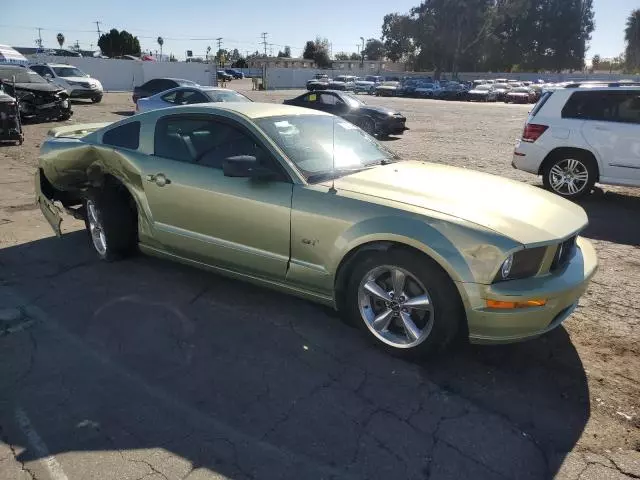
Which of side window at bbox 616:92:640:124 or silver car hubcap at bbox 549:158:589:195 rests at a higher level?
side window at bbox 616:92:640:124

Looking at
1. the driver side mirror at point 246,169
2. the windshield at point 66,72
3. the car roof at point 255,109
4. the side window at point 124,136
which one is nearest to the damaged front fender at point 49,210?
the side window at point 124,136

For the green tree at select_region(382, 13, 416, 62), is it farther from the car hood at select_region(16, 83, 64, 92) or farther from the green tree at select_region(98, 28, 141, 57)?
the car hood at select_region(16, 83, 64, 92)

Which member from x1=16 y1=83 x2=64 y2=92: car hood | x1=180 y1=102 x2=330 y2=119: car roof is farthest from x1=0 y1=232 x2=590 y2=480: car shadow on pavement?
x1=16 y1=83 x2=64 y2=92: car hood

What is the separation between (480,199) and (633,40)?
9289cm

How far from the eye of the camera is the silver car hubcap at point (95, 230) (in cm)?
492

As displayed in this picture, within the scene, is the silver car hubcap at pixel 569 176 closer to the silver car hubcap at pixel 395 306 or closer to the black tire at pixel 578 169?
the black tire at pixel 578 169

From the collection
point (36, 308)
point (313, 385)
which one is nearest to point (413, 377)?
point (313, 385)

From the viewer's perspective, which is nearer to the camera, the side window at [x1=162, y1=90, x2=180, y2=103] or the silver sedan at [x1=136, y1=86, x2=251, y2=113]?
the silver sedan at [x1=136, y1=86, x2=251, y2=113]

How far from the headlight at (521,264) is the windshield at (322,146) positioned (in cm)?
139

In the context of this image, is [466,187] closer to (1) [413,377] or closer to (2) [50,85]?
(1) [413,377]

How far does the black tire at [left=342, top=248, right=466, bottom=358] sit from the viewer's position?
3.11 m

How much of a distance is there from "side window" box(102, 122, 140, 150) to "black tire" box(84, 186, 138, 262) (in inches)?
16.6

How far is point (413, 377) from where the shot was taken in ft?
10.5

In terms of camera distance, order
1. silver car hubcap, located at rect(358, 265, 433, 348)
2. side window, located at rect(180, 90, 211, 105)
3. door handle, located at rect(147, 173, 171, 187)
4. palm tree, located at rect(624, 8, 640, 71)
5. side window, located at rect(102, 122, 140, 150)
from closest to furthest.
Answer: silver car hubcap, located at rect(358, 265, 433, 348)
door handle, located at rect(147, 173, 171, 187)
side window, located at rect(102, 122, 140, 150)
side window, located at rect(180, 90, 211, 105)
palm tree, located at rect(624, 8, 640, 71)
